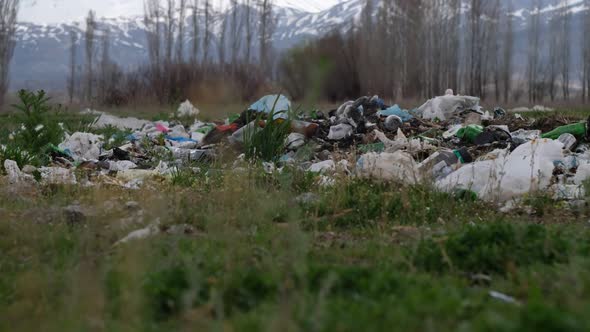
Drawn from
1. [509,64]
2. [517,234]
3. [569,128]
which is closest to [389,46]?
Result: [509,64]

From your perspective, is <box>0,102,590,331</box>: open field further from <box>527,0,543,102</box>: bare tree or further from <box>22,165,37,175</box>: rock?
<box>527,0,543,102</box>: bare tree

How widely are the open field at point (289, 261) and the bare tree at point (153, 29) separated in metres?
21.7

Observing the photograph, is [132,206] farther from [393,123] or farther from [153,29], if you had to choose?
[153,29]

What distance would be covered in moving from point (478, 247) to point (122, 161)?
4586mm

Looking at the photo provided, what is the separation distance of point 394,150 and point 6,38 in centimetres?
1986

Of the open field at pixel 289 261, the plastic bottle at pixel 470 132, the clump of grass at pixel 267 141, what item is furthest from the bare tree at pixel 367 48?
the open field at pixel 289 261

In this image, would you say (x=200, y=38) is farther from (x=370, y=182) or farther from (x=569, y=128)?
(x=370, y=182)

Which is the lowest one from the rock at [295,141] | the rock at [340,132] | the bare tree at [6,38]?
the rock at [295,141]

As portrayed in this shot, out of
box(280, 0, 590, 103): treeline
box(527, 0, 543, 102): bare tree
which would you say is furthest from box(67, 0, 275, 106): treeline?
box(527, 0, 543, 102): bare tree

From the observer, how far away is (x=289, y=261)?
2.38 metres

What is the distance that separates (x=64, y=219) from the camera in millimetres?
3512

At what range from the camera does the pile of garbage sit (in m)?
4.41

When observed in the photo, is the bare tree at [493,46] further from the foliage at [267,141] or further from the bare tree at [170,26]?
the foliage at [267,141]

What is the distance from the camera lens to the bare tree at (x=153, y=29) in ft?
88.4
